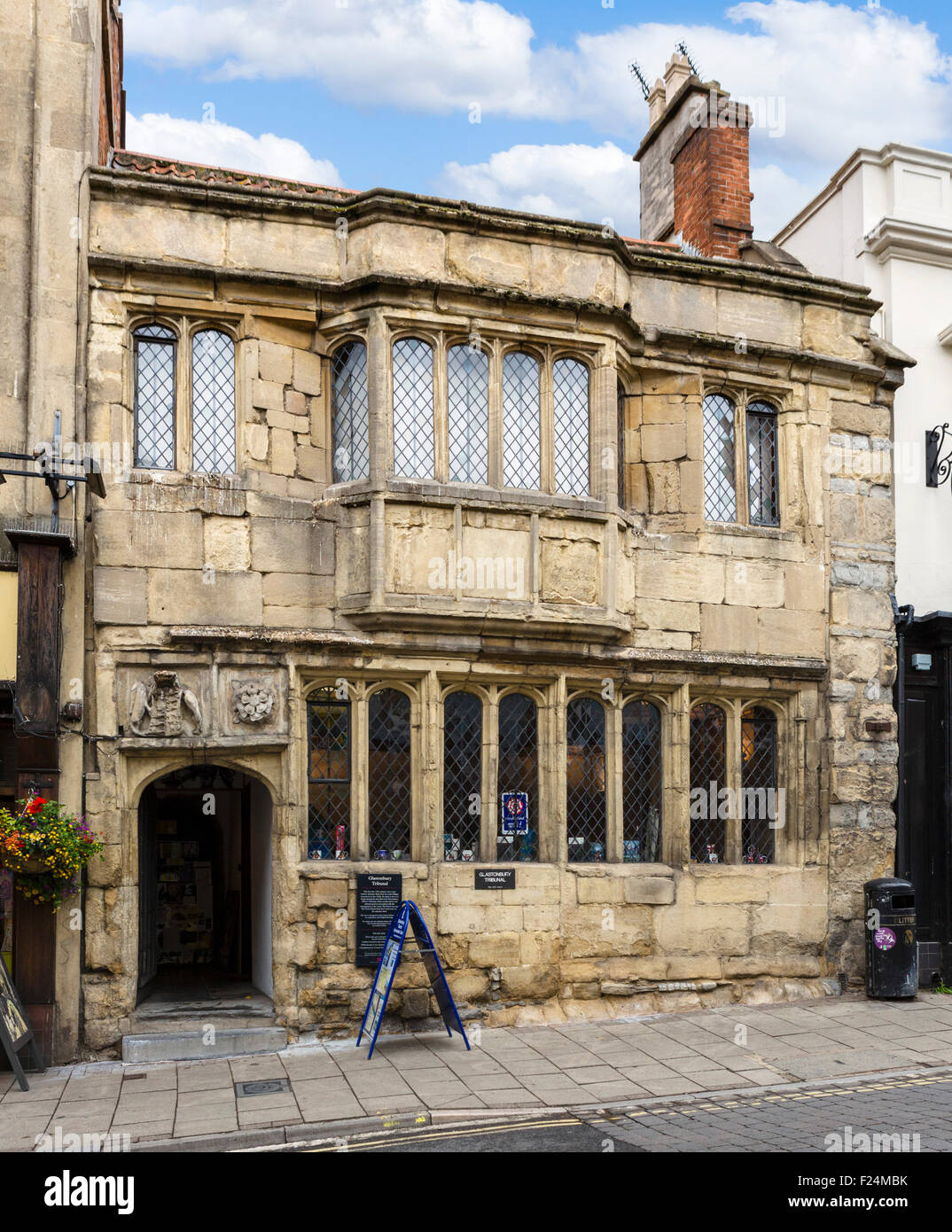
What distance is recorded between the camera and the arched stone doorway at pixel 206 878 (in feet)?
37.3

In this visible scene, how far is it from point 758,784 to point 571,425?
414 centimetres

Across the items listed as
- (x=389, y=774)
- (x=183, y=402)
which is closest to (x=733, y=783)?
(x=389, y=774)

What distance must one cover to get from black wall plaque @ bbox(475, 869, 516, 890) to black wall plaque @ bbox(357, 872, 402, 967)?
0.76m

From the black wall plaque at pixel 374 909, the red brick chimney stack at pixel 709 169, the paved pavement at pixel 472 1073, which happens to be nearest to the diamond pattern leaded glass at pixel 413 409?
the black wall plaque at pixel 374 909

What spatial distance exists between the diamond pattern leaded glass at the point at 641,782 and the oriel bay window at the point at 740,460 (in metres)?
2.18

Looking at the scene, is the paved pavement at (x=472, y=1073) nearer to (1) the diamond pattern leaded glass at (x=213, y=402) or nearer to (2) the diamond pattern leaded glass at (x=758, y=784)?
(2) the diamond pattern leaded glass at (x=758, y=784)

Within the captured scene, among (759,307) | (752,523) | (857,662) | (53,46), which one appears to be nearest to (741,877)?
(857,662)

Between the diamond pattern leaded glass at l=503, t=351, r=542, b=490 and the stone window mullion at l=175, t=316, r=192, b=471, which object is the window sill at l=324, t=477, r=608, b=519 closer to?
the diamond pattern leaded glass at l=503, t=351, r=542, b=490

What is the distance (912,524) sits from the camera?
12.9m

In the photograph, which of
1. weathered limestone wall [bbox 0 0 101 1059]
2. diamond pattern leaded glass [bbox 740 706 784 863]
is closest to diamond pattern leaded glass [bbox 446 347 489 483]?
weathered limestone wall [bbox 0 0 101 1059]

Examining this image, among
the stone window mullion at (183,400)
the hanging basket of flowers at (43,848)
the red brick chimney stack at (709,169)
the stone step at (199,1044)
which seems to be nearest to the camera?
the hanging basket of flowers at (43,848)

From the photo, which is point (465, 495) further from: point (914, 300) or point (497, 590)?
point (914, 300)

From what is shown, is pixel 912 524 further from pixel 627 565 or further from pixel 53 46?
pixel 53 46

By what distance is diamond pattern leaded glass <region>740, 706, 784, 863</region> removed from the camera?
1175cm
